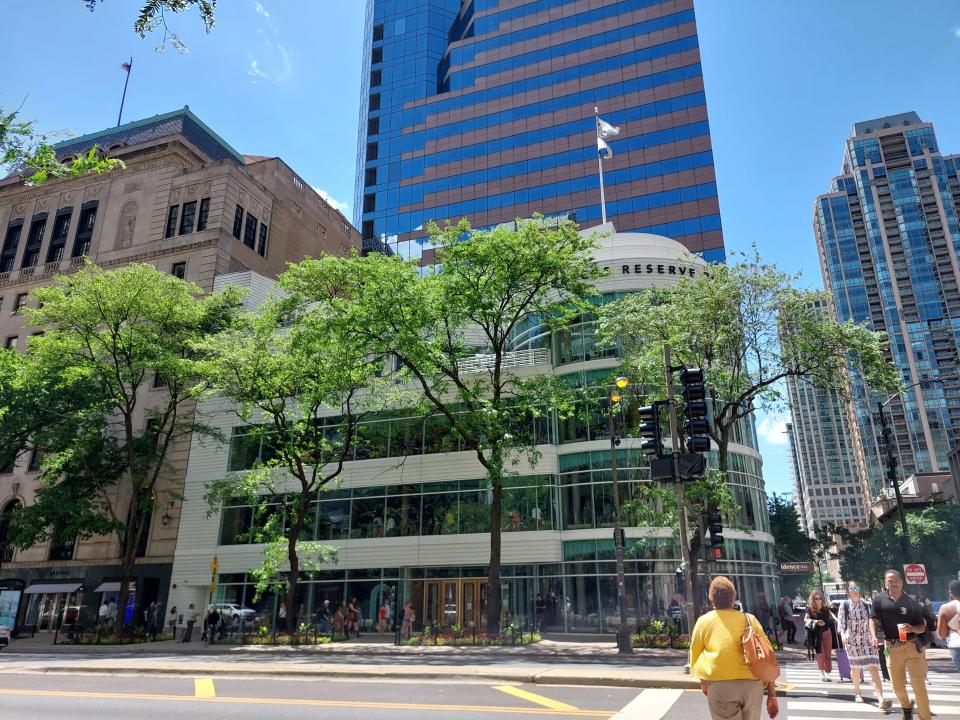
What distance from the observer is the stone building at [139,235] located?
119ft

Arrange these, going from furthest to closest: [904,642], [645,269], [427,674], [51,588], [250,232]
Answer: [250,232] < [51,588] < [645,269] < [427,674] < [904,642]

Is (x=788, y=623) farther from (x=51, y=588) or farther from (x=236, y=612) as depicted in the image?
(x=51, y=588)

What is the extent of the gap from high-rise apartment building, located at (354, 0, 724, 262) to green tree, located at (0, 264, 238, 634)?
31418 millimetres

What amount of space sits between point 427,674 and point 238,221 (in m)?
38.2

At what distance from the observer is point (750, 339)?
22.2 metres

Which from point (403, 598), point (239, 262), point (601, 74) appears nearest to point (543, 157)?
point (601, 74)

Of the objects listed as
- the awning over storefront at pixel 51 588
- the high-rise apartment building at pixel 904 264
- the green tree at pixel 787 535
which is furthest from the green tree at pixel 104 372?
the high-rise apartment building at pixel 904 264

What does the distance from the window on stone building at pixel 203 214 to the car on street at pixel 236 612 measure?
942 inches

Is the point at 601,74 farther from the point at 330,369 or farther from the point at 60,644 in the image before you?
the point at 60,644

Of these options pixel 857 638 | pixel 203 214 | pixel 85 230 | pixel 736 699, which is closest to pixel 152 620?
pixel 203 214

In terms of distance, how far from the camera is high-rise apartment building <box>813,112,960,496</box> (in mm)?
125438

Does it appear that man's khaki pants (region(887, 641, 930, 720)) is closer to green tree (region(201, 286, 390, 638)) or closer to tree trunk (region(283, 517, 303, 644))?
green tree (region(201, 286, 390, 638))

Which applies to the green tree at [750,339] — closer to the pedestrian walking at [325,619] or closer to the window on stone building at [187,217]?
the pedestrian walking at [325,619]

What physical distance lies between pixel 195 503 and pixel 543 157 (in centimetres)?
4517
